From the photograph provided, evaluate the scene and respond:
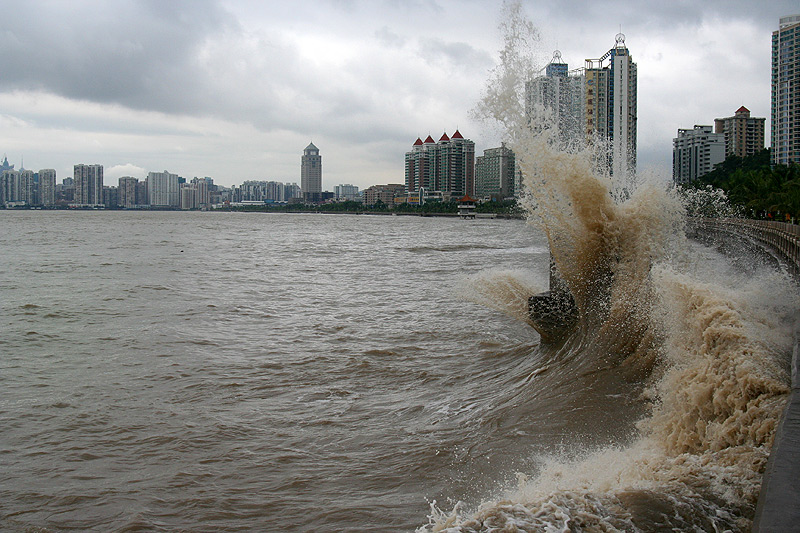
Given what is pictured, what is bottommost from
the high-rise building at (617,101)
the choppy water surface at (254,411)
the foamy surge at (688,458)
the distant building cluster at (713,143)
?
the choppy water surface at (254,411)

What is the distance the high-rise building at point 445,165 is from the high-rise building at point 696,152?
58833mm

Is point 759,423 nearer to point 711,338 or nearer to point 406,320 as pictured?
point 711,338

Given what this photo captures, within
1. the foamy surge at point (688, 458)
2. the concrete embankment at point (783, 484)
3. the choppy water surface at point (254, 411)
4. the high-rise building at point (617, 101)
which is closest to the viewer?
the concrete embankment at point (783, 484)

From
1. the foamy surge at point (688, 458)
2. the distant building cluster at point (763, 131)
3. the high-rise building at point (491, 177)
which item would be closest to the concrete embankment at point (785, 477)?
the foamy surge at point (688, 458)

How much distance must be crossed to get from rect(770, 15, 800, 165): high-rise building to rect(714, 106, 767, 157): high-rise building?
1792 centimetres

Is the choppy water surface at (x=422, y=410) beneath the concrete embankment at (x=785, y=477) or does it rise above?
beneath

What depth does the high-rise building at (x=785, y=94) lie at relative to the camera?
316 ft

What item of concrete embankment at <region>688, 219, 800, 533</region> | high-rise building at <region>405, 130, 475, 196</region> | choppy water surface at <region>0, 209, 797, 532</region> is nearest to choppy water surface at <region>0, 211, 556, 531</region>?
choppy water surface at <region>0, 209, 797, 532</region>

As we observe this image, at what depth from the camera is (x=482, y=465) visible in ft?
17.0

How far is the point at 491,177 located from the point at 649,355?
150m

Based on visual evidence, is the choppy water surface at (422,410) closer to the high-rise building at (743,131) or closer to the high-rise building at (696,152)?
the high-rise building at (696,152)

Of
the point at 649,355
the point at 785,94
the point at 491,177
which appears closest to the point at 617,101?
the point at 649,355

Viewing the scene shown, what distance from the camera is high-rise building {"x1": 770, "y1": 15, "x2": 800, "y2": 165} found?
96188mm

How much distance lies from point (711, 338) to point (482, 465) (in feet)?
9.39
